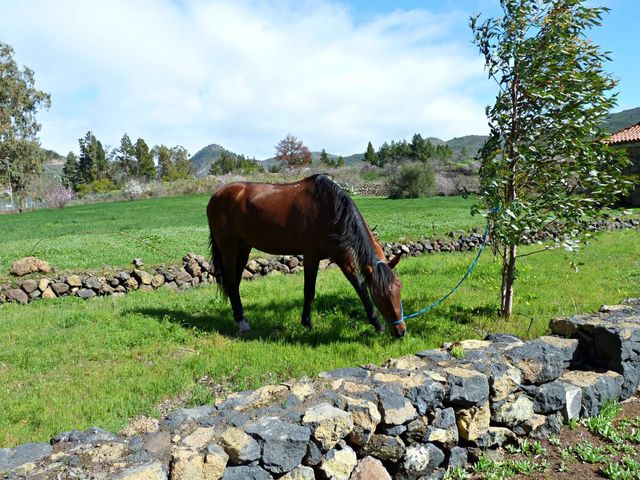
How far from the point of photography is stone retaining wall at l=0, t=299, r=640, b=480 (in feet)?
9.25

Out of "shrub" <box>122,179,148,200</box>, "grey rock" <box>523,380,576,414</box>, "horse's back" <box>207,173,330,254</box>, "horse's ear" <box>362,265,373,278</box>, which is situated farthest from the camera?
"shrub" <box>122,179,148,200</box>

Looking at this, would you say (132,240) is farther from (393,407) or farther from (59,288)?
(393,407)

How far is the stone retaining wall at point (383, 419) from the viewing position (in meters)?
2.82

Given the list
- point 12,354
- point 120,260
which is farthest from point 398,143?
point 12,354

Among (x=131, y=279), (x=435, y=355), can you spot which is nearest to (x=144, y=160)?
(x=131, y=279)

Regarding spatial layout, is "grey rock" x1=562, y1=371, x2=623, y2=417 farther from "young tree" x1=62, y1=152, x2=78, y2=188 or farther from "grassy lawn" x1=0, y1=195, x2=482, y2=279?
"young tree" x1=62, y1=152, x2=78, y2=188

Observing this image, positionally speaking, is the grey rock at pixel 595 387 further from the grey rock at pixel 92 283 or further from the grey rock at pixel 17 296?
the grey rock at pixel 17 296

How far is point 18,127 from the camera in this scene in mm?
49594

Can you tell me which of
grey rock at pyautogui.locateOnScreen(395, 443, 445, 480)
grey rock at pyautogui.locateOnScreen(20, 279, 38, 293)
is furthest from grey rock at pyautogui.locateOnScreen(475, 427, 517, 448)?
grey rock at pyautogui.locateOnScreen(20, 279, 38, 293)

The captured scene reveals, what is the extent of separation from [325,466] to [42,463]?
1.78 m

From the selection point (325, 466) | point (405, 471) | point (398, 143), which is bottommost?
point (405, 471)

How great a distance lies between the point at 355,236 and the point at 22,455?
4304 millimetres

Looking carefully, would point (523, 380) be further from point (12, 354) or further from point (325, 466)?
point (12, 354)

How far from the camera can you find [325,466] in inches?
126
